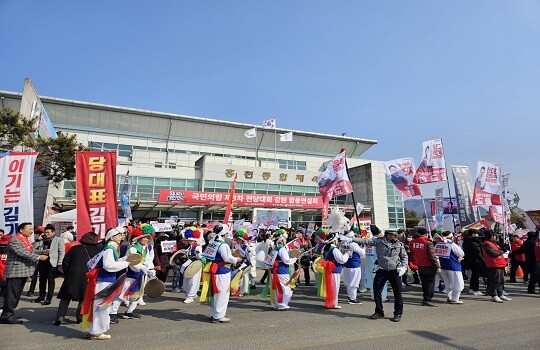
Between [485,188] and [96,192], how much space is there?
46.1 feet

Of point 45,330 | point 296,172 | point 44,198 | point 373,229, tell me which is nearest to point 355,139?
point 296,172

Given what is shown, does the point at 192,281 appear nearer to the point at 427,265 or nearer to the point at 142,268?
the point at 142,268

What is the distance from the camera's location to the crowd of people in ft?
18.4

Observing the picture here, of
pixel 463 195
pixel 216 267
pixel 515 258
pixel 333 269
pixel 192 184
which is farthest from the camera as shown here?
pixel 192 184

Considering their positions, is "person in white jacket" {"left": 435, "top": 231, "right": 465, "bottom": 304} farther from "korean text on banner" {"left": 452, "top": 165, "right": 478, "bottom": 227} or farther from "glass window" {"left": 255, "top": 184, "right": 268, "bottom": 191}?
"glass window" {"left": 255, "top": 184, "right": 268, "bottom": 191}

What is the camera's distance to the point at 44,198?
19000 mm

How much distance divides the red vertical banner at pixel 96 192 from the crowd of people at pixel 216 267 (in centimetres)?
48

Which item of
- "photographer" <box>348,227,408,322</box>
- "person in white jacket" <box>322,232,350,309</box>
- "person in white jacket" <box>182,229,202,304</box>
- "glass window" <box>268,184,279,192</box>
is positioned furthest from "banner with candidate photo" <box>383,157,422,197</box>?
"glass window" <box>268,184,279,192</box>

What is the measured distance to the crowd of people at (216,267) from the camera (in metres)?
5.61

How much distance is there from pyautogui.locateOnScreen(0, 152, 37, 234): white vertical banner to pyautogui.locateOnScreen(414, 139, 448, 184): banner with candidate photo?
1247 centimetres

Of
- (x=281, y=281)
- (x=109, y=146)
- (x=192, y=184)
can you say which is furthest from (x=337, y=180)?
(x=109, y=146)

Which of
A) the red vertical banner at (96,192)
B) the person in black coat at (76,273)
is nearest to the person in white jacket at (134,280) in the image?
the person in black coat at (76,273)

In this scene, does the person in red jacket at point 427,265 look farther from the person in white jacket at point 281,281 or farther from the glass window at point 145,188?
the glass window at point 145,188

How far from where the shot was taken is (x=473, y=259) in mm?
9703
